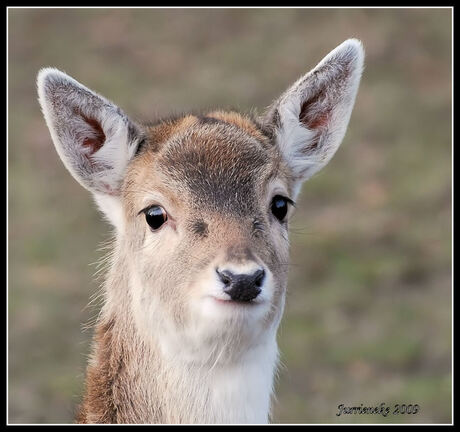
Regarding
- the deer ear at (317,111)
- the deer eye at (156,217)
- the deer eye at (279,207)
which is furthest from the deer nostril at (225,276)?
the deer ear at (317,111)

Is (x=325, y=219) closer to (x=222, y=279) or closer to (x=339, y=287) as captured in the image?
(x=339, y=287)

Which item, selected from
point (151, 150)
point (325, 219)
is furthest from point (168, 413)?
point (325, 219)

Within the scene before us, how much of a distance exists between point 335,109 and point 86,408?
2688mm

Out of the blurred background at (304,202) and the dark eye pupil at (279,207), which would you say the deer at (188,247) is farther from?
the blurred background at (304,202)

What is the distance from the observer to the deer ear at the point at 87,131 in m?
7.46

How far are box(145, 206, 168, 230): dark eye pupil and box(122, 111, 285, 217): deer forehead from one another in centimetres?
12

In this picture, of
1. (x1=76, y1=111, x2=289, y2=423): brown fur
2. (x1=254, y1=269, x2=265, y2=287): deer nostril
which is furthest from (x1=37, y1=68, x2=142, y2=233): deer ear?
(x1=254, y1=269, x2=265, y2=287): deer nostril

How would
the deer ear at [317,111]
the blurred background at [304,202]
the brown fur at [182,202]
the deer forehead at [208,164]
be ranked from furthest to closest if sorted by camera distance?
1. the blurred background at [304,202]
2. the deer ear at [317,111]
3. the deer forehead at [208,164]
4. the brown fur at [182,202]

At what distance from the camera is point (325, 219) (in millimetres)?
15812

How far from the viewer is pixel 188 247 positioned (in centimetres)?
694

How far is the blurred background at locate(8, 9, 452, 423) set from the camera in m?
12.5

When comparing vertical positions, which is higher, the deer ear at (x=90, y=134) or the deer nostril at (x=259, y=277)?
the deer ear at (x=90, y=134)

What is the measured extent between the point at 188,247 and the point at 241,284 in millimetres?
597

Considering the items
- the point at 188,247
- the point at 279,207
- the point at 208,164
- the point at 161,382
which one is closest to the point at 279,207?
the point at 279,207
